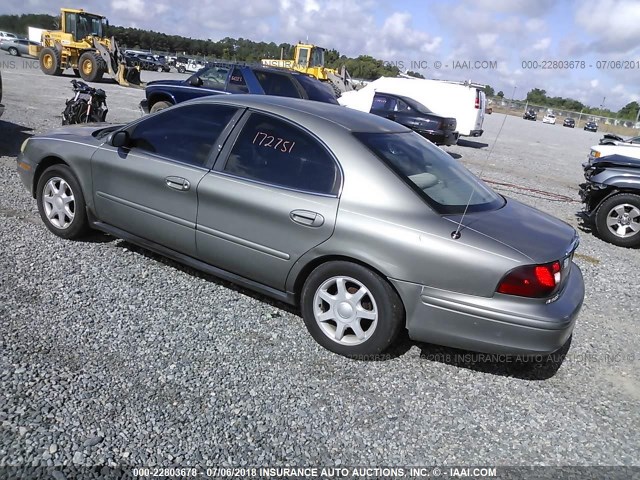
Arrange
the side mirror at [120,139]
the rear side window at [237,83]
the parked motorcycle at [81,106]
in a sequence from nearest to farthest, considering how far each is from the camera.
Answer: the side mirror at [120,139] < the parked motorcycle at [81,106] < the rear side window at [237,83]

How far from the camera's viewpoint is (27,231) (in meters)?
4.91

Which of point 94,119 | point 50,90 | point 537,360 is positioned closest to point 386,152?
point 537,360

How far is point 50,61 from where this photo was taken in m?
23.9

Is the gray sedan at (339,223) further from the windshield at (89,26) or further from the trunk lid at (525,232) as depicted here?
the windshield at (89,26)

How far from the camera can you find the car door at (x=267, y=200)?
3420 mm

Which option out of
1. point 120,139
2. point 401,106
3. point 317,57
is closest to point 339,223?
point 120,139

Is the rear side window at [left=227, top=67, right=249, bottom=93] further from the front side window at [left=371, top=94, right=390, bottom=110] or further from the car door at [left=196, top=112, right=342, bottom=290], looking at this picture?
the car door at [left=196, top=112, right=342, bottom=290]

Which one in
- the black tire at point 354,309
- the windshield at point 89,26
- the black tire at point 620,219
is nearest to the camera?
the black tire at point 354,309

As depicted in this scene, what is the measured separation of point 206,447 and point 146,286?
1.89 m

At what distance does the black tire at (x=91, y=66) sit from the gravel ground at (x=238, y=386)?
2058 cm

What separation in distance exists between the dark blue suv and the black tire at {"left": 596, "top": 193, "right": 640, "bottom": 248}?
204 inches

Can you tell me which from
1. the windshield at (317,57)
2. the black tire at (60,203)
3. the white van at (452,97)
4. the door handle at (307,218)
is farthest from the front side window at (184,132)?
the windshield at (317,57)

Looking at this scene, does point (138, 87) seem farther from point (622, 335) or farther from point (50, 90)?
point (622, 335)

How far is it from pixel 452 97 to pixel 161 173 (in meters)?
15.9
